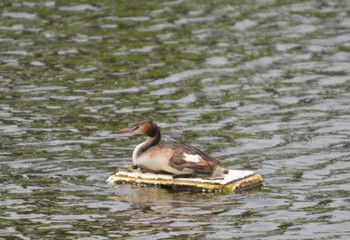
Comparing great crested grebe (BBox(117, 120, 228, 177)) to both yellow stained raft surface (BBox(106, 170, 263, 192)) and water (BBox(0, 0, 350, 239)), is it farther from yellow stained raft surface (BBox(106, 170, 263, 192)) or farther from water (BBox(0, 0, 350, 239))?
water (BBox(0, 0, 350, 239))

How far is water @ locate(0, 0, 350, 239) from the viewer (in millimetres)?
14266

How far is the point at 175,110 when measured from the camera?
67.3 feet

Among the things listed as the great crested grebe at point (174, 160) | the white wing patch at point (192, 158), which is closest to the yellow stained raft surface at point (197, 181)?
the great crested grebe at point (174, 160)

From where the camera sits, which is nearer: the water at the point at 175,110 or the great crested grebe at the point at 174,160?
the water at the point at 175,110

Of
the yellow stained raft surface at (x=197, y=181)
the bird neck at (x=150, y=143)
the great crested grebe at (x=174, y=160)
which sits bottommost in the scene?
the yellow stained raft surface at (x=197, y=181)

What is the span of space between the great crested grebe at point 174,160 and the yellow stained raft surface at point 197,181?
10 centimetres

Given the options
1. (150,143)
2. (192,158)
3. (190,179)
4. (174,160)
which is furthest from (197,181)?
(150,143)

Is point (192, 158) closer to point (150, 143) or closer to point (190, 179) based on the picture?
point (190, 179)

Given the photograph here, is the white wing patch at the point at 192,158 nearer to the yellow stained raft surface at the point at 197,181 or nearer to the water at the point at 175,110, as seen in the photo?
the yellow stained raft surface at the point at 197,181

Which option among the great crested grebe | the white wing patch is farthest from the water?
the white wing patch

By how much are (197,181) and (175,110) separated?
500cm

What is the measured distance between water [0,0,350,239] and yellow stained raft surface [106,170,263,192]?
0.16 meters

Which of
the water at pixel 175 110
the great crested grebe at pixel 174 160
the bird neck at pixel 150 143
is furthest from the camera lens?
the bird neck at pixel 150 143

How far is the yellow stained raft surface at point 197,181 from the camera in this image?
50.8 feet
